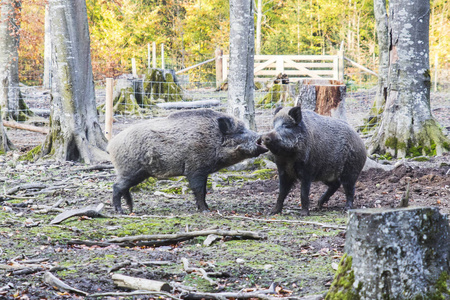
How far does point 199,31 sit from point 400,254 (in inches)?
1416

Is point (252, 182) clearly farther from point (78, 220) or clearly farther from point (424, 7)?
point (424, 7)

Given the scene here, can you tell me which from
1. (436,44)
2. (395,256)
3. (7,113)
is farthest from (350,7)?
(395,256)

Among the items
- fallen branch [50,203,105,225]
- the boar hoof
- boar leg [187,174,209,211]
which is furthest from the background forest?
fallen branch [50,203,105,225]

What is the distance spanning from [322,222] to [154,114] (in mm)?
12052

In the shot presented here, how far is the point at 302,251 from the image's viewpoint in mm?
4809

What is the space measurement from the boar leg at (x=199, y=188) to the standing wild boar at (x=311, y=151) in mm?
904

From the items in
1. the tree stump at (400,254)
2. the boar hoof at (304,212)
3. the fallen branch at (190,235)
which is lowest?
the boar hoof at (304,212)

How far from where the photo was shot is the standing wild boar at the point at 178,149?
6.91m

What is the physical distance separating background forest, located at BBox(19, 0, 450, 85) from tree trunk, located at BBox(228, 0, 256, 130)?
21881 millimetres

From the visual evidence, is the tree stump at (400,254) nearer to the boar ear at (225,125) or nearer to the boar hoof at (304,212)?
the boar hoof at (304,212)

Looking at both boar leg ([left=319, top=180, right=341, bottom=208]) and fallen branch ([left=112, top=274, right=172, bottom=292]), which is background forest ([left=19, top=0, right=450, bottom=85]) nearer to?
boar leg ([left=319, top=180, right=341, bottom=208])

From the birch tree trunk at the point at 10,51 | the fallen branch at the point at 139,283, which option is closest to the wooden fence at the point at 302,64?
the birch tree trunk at the point at 10,51

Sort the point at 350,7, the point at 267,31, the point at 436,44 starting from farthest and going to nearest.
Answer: the point at 267,31
the point at 350,7
the point at 436,44

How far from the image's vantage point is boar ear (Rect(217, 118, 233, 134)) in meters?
7.08
